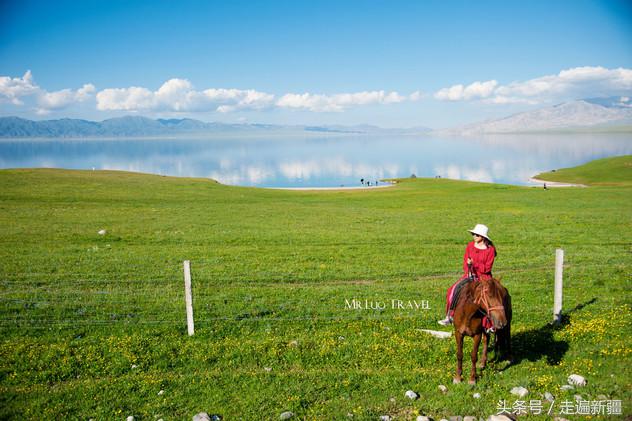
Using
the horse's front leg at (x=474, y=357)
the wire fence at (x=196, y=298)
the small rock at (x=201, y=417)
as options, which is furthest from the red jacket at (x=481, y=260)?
the small rock at (x=201, y=417)

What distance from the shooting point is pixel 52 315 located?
14820 mm

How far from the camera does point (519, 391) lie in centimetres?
950

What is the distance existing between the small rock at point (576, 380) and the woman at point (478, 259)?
292cm

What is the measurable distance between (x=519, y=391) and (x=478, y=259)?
11.1 ft

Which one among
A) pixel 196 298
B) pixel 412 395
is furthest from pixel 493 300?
pixel 196 298

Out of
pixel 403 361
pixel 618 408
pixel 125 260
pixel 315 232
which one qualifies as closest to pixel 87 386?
pixel 403 361

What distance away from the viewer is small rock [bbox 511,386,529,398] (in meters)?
9.40

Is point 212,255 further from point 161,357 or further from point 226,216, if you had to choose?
point 226,216

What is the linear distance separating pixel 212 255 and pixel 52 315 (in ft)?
35.2

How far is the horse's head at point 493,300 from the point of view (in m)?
9.26

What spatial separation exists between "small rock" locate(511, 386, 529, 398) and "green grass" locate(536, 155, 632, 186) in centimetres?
9291

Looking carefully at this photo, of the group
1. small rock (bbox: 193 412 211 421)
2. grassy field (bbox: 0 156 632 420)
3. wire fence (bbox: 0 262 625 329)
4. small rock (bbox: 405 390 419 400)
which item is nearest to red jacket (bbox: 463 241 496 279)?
grassy field (bbox: 0 156 632 420)

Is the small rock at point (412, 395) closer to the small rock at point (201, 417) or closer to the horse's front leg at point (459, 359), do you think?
the horse's front leg at point (459, 359)

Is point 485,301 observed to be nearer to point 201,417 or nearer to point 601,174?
Result: point 201,417
